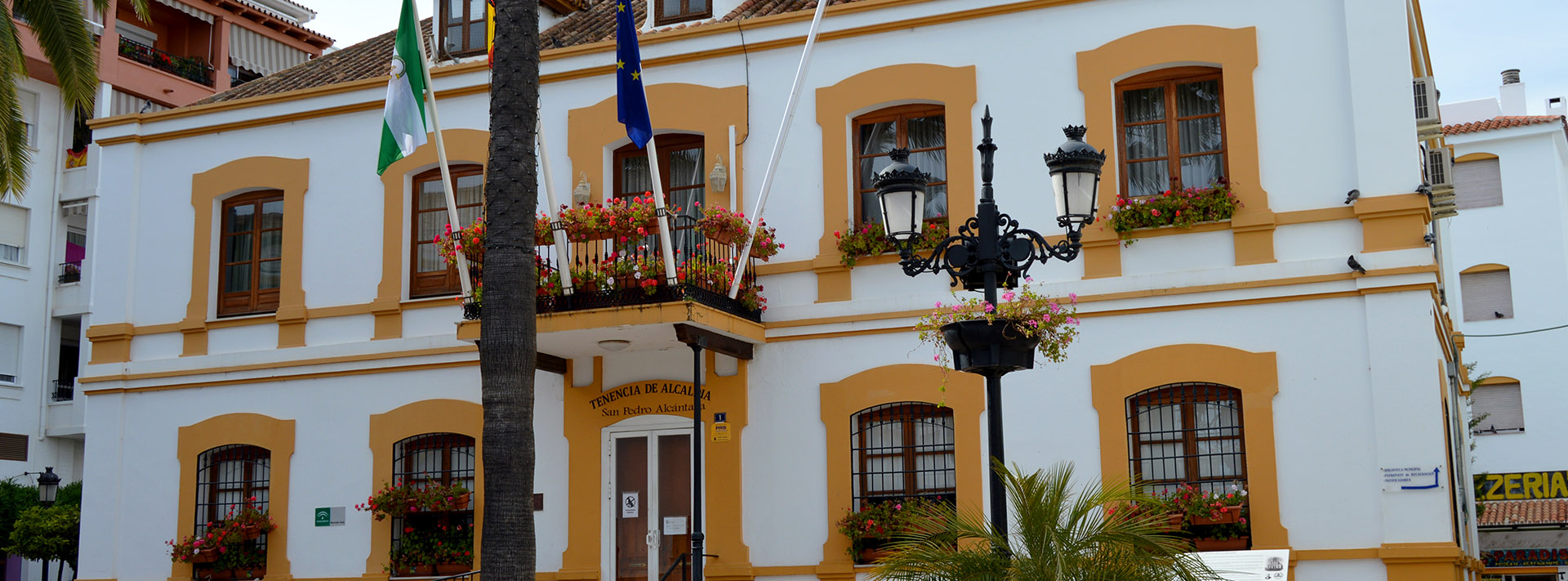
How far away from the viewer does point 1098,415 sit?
14.0 metres

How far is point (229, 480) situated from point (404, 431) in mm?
2649

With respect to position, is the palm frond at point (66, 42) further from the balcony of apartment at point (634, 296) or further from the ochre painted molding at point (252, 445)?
the balcony of apartment at point (634, 296)

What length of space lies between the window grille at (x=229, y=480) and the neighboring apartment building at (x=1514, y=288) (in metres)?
24.9

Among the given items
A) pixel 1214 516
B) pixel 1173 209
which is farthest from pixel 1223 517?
pixel 1173 209

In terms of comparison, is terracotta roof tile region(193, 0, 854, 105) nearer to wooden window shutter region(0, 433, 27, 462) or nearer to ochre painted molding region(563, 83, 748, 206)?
ochre painted molding region(563, 83, 748, 206)

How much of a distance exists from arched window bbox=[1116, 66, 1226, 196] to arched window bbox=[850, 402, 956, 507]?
3.00 meters

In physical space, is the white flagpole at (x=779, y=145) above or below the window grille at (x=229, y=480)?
above

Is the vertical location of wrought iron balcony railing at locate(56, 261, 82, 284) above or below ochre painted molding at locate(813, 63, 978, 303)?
above

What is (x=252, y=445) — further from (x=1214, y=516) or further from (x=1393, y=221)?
(x=1393, y=221)

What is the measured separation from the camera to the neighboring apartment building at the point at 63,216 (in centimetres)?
3109

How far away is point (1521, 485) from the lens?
31.4m

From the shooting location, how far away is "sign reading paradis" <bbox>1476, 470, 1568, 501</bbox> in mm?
31109

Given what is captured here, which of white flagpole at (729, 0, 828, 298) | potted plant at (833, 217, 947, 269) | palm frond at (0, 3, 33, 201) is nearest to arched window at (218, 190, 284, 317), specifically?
palm frond at (0, 3, 33, 201)

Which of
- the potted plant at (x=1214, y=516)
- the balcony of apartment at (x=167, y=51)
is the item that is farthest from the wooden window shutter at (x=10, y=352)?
the potted plant at (x=1214, y=516)
